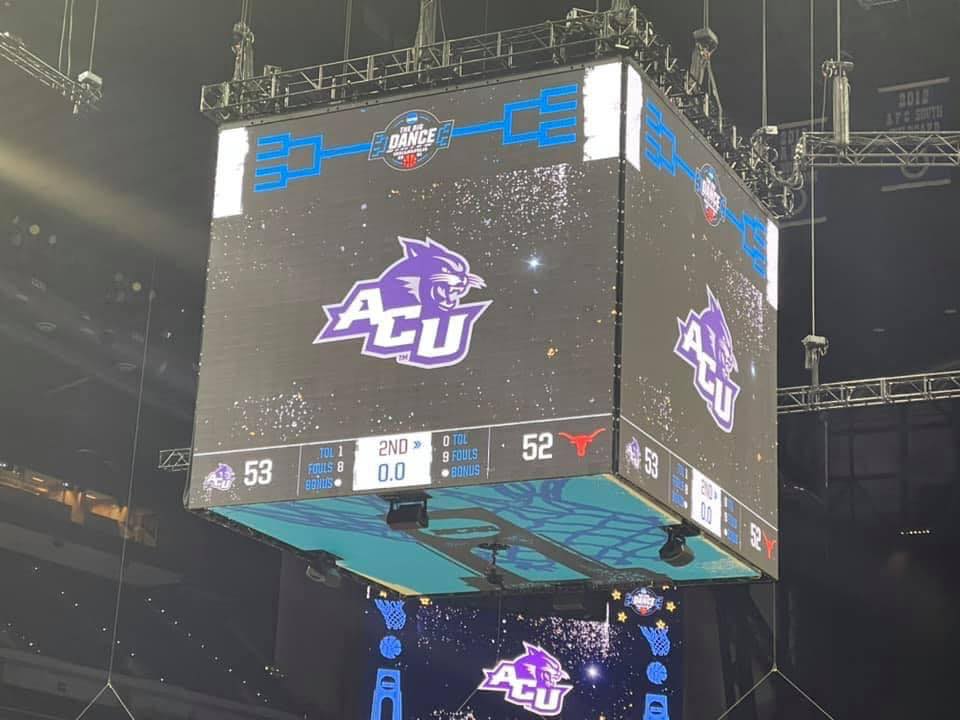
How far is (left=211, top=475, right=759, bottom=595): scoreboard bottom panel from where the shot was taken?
247 inches

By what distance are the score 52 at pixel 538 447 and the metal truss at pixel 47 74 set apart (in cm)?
390

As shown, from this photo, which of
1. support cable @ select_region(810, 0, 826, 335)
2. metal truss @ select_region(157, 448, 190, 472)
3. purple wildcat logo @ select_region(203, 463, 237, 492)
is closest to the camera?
→ purple wildcat logo @ select_region(203, 463, 237, 492)

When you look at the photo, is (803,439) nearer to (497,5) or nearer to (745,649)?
(745,649)

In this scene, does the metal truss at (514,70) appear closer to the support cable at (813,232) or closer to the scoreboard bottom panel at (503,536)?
the scoreboard bottom panel at (503,536)

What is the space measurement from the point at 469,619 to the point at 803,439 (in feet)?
8.56

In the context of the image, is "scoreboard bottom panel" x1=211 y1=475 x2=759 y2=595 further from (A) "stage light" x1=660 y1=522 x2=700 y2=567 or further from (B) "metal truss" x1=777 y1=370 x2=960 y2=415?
(B) "metal truss" x1=777 y1=370 x2=960 y2=415

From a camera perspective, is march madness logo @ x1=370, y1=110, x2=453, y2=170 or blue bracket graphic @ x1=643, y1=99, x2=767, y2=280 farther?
march madness logo @ x1=370, y1=110, x2=453, y2=170

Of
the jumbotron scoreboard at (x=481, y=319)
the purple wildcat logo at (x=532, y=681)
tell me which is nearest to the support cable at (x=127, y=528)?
the purple wildcat logo at (x=532, y=681)

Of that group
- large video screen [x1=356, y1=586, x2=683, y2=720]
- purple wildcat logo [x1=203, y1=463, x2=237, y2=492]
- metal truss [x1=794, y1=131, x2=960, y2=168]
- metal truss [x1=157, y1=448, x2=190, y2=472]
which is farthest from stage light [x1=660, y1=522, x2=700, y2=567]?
metal truss [x1=157, y1=448, x2=190, y2=472]

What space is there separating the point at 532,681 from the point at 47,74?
5.10 m

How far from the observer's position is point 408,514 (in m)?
6.38

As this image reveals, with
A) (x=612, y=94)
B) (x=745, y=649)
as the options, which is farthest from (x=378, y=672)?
(x=612, y=94)

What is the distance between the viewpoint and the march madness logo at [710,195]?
6.79 meters

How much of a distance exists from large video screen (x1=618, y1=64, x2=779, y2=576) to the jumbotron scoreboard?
0.01 m
